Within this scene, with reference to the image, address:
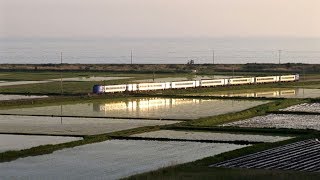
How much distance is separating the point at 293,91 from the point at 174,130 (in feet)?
49.5

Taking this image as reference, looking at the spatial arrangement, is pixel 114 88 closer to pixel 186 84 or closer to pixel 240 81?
pixel 186 84

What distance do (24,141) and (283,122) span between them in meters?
7.23

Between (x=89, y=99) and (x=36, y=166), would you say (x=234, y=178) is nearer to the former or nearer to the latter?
(x=36, y=166)

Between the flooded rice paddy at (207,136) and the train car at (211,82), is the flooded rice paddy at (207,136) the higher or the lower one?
the lower one

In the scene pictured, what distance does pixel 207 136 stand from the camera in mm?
15836

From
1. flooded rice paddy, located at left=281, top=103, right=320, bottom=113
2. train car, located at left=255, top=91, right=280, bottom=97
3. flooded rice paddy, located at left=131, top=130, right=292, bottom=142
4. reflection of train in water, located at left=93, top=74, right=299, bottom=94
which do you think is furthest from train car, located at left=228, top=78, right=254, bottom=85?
flooded rice paddy, located at left=131, top=130, right=292, bottom=142

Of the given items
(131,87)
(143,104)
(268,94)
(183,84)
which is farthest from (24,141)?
(183,84)

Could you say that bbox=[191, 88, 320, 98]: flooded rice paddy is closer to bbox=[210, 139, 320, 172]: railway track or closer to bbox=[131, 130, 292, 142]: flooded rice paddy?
bbox=[131, 130, 292, 142]: flooded rice paddy

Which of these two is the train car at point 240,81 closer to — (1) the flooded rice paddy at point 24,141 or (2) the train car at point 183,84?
(2) the train car at point 183,84

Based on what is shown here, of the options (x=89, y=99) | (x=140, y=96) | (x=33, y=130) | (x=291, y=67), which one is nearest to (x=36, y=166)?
(x=33, y=130)

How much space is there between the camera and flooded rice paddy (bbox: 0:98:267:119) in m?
20.4

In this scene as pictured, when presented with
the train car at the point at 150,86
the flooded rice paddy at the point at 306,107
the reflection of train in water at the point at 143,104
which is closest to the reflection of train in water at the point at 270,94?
the train car at the point at 150,86

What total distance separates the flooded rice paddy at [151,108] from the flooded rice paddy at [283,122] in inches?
65.4

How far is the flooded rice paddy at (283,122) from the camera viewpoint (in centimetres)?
1755
